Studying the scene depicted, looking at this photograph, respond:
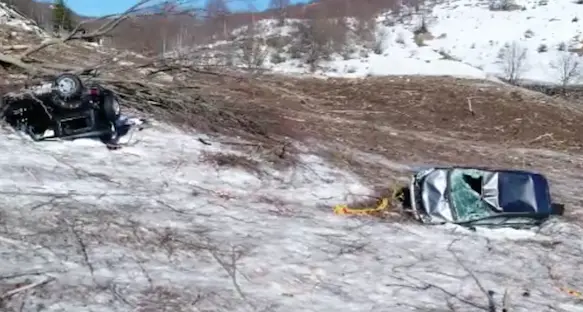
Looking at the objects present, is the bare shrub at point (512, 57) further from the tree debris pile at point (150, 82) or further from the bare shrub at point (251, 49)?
the tree debris pile at point (150, 82)

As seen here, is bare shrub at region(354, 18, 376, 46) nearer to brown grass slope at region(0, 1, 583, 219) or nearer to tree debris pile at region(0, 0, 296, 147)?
brown grass slope at region(0, 1, 583, 219)

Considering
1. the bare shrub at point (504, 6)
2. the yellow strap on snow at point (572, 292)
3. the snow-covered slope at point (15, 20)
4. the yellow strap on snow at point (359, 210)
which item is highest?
the bare shrub at point (504, 6)

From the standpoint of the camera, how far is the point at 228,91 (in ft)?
32.0

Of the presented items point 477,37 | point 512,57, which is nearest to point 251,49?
point 512,57

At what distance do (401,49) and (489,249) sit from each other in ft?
113

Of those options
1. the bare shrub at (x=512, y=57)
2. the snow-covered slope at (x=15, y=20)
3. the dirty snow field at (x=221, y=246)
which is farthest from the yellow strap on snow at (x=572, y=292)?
the bare shrub at (x=512, y=57)

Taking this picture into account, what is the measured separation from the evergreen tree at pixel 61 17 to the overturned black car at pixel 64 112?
2.32 m

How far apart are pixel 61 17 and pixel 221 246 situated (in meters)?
5.76

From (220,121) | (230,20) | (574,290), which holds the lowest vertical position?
A: (574,290)

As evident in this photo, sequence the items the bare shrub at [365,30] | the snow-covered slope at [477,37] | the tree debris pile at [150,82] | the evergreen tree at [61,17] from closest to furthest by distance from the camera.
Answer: the tree debris pile at [150,82], the evergreen tree at [61,17], the snow-covered slope at [477,37], the bare shrub at [365,30]

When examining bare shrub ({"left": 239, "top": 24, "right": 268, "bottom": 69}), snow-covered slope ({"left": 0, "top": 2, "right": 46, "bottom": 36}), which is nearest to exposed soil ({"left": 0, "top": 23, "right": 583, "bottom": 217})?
bare shrub ({"left": 239, "top": 24, "right": 268, "bottom": 69})

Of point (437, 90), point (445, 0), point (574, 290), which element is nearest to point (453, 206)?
point (574, 290)

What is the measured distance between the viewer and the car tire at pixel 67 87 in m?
7.02

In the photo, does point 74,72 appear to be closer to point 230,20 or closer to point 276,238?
point 230,20
